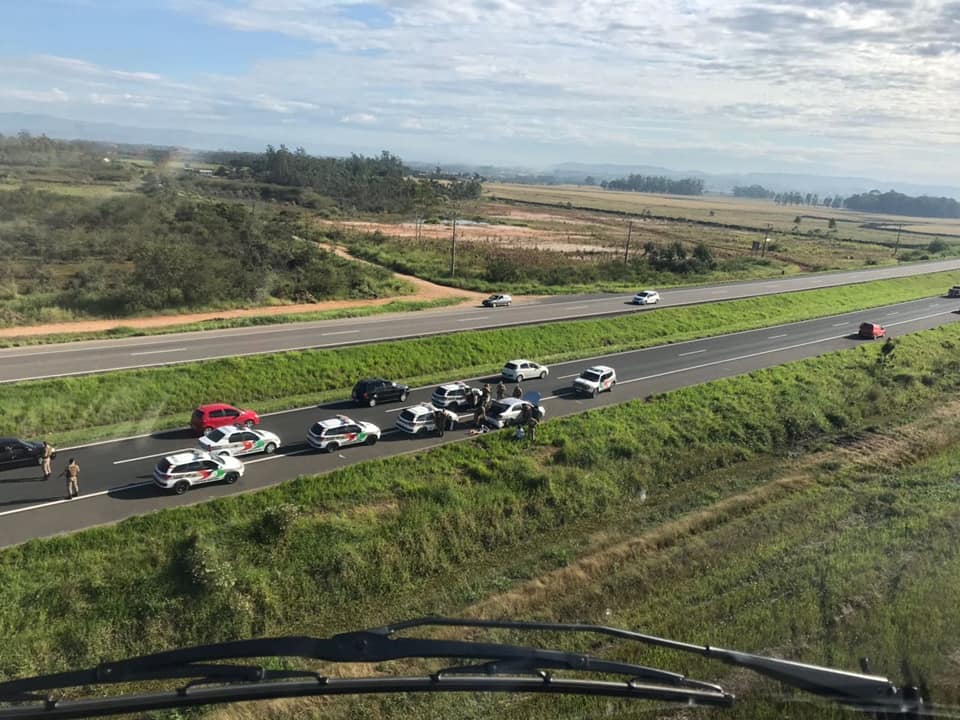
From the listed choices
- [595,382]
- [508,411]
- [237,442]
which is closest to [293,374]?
[237,442]

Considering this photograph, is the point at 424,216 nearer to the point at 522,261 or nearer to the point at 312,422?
the point at 522,261

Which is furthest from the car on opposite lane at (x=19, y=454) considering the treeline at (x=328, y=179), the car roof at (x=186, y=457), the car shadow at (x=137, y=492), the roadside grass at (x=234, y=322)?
the treeline at (x=328, y=179)

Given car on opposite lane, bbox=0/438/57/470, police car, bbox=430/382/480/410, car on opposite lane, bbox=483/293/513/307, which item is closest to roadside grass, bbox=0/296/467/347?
car on opposite lane, bbox=483/293/513/307

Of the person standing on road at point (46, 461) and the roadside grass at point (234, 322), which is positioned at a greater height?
the roadside grass at point (234, 322)

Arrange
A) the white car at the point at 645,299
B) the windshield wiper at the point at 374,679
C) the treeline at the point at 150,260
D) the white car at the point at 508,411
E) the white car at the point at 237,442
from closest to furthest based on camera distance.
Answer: the windshield wiper at the point at 374,679 < the white car at the point at 237,442 < the white car at the point at 508,411 < the treeline at the point at 150,260 < the white car at the point at 645,299

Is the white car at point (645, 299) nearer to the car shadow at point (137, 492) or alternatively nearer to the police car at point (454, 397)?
the police car at point (454, 397)

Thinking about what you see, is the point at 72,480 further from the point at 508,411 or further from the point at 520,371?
the point at 520,371
